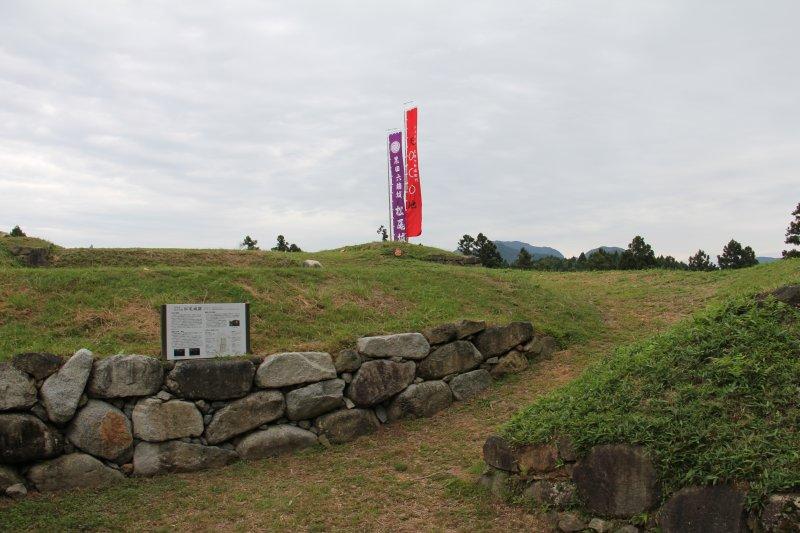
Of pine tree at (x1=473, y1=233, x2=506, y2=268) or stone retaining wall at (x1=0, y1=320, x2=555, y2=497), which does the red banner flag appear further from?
stone retaining wall at (x1=0, y1=320, x2=555, y2=497)

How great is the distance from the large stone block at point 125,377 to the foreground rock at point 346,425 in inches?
70.8

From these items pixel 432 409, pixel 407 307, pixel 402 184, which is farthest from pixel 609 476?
pixel 402 184

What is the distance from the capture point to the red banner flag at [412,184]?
17.4 m

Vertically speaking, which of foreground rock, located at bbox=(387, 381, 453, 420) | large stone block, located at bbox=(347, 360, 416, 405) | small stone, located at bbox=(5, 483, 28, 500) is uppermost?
large stone block, located at bbox=(347, 360, 416, 405)

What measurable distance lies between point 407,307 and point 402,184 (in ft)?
29.9

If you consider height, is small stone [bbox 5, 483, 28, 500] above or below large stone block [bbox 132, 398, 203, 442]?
below

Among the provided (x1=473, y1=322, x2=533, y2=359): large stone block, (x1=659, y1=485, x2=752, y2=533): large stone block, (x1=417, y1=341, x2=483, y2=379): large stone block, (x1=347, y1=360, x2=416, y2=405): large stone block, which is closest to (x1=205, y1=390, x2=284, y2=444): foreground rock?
(x1=347, y1=360, x2=416, y2=405): large stone block

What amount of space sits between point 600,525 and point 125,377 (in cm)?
446

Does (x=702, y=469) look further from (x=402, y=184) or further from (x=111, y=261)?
(x=402, y=184)

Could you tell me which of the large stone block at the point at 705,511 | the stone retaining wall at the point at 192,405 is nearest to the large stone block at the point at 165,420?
the stone retaining wall at the point at 192,405

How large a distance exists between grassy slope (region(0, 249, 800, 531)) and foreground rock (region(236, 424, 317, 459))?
0.49ft

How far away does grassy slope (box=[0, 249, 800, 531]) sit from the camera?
15.9 feet

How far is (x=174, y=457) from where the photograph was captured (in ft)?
19.2

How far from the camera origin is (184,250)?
12.0m
